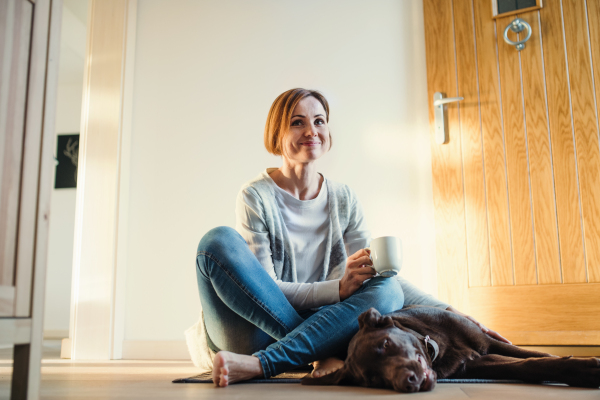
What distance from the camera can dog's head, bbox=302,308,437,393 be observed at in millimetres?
1081

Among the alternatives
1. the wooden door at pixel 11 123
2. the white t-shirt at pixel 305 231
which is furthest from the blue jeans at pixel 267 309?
the wooden door at pixel 11 123

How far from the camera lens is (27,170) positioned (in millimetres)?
918

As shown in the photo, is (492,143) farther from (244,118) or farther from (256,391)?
(256,391)

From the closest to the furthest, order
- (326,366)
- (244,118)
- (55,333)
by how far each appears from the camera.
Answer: (326,366) < (244,118) < (55,333)

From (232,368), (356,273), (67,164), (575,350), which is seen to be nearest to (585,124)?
(575,350)

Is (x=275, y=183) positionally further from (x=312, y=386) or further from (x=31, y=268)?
(x=31, y=268)

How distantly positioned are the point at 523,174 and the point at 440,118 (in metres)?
0.45

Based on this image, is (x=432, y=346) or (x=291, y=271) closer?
(x=432, y=346)

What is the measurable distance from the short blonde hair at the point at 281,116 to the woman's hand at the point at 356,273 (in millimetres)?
532

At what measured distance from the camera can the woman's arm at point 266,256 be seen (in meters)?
1.48

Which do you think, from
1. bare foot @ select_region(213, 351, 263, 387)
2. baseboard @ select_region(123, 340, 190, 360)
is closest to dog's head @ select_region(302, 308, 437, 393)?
bare foot @ select_region(213, 351, 263, 387)

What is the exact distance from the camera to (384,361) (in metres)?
1.14

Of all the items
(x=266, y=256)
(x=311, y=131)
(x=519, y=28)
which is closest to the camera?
(x=266, y=256)

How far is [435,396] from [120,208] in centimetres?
200
